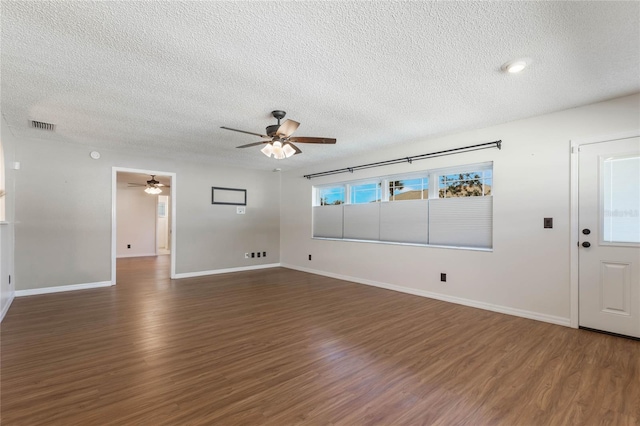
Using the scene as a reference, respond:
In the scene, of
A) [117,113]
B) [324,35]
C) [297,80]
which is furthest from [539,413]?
[117,113]

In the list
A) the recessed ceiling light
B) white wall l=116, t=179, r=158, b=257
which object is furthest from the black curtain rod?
white wall l=116, t=179, r=158, b=257

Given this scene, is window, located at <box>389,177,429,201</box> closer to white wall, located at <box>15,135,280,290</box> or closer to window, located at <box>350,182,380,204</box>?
window, located at <box>350,182,380,204</box>

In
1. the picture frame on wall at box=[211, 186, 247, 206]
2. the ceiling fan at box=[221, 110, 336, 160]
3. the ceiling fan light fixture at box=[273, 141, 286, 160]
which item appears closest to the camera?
the ceiling fan at box=[221, 110, 336, 160]

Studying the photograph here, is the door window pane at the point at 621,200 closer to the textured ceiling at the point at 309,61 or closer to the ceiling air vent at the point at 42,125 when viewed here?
the textured ceiling at the point at 309,61

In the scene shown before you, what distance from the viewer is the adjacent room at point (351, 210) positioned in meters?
1.87

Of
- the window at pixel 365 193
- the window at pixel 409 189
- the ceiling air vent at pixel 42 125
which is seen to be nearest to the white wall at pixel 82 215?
the ceiling air vent at pixel 42 125

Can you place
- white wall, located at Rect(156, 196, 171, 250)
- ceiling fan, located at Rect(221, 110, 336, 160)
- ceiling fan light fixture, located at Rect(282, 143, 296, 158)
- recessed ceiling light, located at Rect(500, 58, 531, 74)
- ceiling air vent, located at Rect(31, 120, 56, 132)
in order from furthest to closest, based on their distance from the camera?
white wall, located at Rect(156, 196, 171, 250) → ceiling air vent, located at Rect(31, 120, 56, 132) → ceiling fan light fixture, located at Rect(282, 143, 296, 158) → ceiling fan, located at Rect(221, 110, 336, 160) → recessed ceiling light, located at Rect(500, 58, 531, 74)

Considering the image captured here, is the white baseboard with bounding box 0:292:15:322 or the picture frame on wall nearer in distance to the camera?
the white baseboard with bounding box 0:292:15:322

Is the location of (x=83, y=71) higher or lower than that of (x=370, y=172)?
higher

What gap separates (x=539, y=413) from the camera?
70.4 inches

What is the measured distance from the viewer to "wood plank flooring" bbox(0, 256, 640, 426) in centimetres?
178

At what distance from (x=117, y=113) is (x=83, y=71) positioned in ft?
3.44

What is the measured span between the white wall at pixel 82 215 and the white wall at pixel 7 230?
238mm

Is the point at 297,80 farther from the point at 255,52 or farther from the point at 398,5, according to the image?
the point at 398,5
